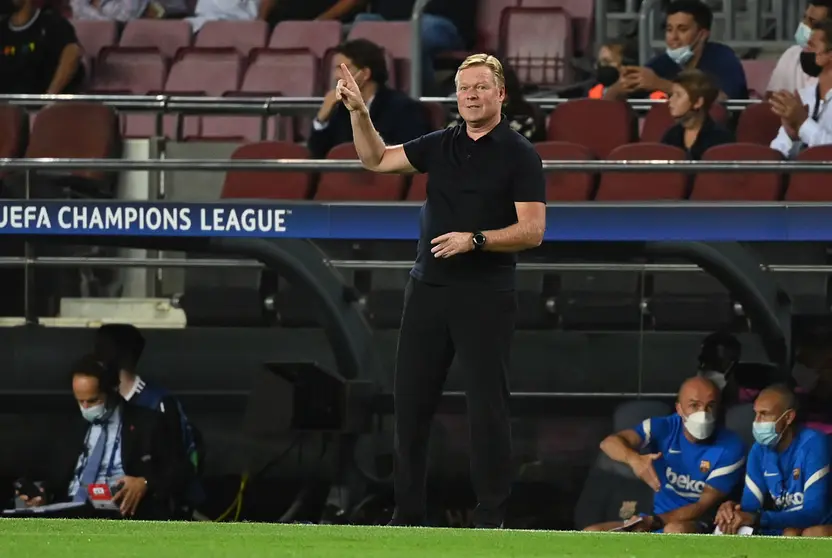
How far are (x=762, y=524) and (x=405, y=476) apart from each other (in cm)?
303

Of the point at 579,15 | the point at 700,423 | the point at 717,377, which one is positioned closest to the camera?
the point at 700,423

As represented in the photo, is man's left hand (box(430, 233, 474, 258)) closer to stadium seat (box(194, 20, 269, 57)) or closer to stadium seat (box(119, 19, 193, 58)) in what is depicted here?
stadium seat (box(194, 20, 269, 57))

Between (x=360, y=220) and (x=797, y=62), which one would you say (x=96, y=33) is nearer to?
(x=360, y=220)

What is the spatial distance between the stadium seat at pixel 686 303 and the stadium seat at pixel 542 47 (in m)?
2.65

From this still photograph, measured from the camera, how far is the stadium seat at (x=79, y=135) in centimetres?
914

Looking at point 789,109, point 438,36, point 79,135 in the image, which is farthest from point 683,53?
point 79,135

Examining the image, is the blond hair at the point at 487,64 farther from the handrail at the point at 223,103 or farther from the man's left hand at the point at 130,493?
the man's left hand at the point at 130,493

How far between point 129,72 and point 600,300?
13.8 feet

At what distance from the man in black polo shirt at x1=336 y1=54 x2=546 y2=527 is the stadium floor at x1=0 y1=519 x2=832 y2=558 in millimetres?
431

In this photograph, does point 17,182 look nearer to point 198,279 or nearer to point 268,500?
point 198,279

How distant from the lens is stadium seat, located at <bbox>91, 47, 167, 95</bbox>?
36.4 feet

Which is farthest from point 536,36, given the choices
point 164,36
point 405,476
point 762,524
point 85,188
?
point 405,476

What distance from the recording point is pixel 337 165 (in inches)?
295

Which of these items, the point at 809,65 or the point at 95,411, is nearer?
the point at 95,411
